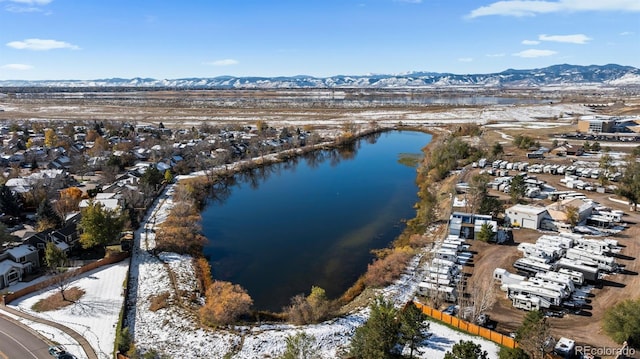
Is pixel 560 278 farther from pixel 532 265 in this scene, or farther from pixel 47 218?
pixel 47 218

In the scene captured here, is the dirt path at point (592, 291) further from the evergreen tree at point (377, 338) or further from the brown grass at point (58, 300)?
the brown grass at point (58, 300)

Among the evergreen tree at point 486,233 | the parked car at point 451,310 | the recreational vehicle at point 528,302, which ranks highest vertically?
the evergreen tree at point 486,233

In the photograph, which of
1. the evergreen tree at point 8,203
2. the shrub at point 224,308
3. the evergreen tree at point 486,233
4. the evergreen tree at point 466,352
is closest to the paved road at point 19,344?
the shrub at point 224,308

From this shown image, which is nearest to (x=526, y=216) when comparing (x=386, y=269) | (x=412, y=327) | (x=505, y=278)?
(x=505, y=278)

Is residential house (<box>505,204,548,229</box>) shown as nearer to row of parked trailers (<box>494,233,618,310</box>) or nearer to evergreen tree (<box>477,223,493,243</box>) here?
row of parked trailers (<box>494,233,618,310</box>)

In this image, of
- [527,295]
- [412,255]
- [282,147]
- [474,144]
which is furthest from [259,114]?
[527,295]

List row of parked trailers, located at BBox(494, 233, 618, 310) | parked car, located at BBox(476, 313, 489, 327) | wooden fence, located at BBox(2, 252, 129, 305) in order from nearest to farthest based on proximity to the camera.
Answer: parked car, located at BBox(476, 313, 489, 327) < row of parked trailers, located at BBox(494, 233, 618, 310) < wooden fence, located at BBox(2, 252, 129, 305)

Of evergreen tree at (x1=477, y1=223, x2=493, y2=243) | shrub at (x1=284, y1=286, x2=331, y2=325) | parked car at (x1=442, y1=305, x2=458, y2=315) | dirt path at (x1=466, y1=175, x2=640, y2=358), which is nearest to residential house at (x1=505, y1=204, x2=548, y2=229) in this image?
dirt path at (x1=466, y1=175, x2=640, y2=358)
